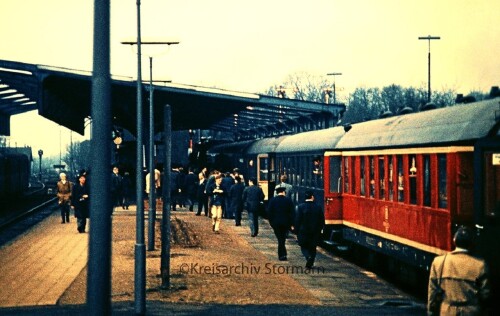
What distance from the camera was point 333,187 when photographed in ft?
83.8

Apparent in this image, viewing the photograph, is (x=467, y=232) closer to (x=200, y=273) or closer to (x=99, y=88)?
(x=99, y=88)

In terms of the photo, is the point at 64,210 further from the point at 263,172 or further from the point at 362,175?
the point at 362,175

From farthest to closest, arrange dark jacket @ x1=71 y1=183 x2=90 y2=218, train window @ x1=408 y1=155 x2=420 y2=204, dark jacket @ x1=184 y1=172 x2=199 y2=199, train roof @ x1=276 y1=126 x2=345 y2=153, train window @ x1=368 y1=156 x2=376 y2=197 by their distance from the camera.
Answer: dark jacket @ x1=184 y1=172 x2=199 y2=199 < dark jacket @ x1=71 y1=183 x2=90 y2=218 < train roof @ x1=276 y1=126 x2=345 y2=153 < train window @ x1=368 y1=156 x2=376 y2=197 < train window @ x1=408 y1=155 x2=420 y2=204

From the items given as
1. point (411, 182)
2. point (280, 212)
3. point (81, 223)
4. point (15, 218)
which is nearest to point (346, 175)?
point (280, 212)

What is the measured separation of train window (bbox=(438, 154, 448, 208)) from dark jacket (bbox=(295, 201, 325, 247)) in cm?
458

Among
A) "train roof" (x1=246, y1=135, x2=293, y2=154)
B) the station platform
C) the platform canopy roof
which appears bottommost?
the station platform

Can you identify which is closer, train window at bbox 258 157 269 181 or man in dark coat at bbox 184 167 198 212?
train window at bbox 258 157 269 181

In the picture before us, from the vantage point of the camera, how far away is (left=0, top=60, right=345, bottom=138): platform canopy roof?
32.5 m

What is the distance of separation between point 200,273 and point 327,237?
6.68 metres

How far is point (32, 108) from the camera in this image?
149 ft

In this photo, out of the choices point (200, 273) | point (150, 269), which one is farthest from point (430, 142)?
point (150, 269)

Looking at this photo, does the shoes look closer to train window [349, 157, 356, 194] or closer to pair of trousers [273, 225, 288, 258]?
pair of trousers [273, 225, 288, 258]

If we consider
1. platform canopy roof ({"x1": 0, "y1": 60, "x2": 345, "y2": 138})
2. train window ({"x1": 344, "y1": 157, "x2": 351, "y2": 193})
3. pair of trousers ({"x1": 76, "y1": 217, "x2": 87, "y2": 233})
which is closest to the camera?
train window ({"x1": 344, "y1": 157, "x2": 351, "y2": 193})

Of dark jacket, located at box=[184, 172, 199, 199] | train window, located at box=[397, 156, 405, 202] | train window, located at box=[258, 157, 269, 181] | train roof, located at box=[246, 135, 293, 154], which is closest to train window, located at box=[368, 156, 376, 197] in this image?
train window, located at box=[397, 156, 405, 202]
